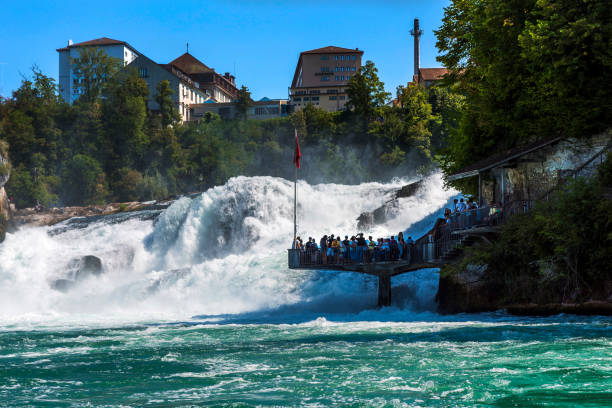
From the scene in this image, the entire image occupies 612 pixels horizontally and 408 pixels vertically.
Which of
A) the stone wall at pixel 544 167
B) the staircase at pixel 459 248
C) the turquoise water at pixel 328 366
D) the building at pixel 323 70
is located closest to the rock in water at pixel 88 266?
→ the turquoise water at pixel 328 366

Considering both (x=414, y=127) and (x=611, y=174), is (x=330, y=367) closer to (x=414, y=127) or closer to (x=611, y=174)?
(x=611, y=174)

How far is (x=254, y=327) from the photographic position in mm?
27812

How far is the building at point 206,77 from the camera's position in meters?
126

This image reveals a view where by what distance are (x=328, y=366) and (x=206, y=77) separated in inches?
4458

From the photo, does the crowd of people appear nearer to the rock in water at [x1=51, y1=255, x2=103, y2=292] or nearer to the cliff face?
the rock in water at [x1=51, y1=255, x2=103, y2=292]

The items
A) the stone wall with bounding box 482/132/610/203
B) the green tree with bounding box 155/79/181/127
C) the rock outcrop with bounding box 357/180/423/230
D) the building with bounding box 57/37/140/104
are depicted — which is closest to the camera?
the stone wall with bounding box 482/132/610/203

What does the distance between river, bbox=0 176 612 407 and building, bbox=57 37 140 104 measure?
225 feet

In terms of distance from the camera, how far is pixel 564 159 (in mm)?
29984

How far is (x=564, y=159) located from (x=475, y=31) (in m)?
7.39

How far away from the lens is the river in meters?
14.8

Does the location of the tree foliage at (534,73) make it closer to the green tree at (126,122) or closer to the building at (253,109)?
the green tree at (126,122)

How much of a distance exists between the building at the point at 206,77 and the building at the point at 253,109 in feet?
36.3

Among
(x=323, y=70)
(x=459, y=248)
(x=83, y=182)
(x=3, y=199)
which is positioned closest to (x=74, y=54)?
(x=83, y=182)

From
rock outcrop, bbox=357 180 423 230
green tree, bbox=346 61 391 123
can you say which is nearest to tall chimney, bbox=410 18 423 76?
green tree, bbox=346 61 391 123
